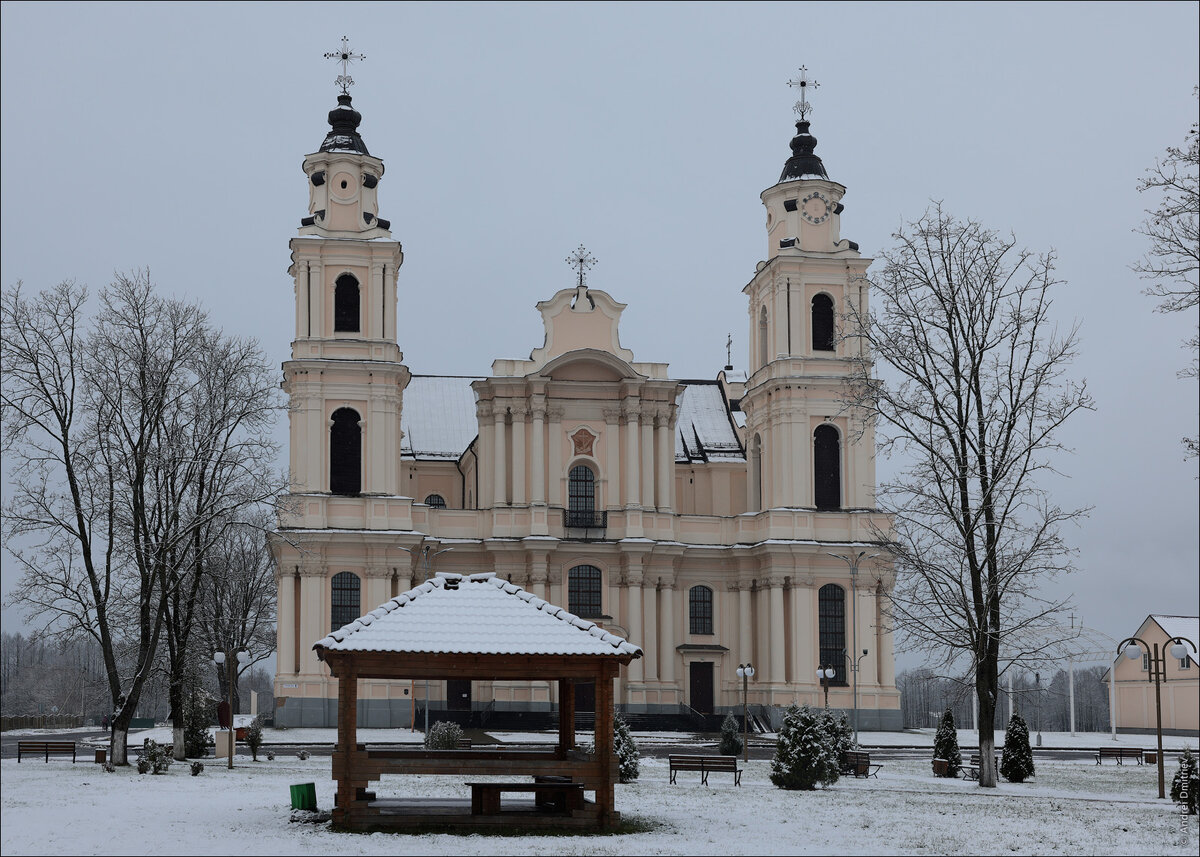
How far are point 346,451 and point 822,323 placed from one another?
19154mm

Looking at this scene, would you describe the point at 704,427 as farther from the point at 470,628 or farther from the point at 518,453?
the point at 470,628

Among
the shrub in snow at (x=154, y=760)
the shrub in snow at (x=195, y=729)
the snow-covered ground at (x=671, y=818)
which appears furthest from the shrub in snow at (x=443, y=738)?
the shrub in snow at (x=154, y=760)

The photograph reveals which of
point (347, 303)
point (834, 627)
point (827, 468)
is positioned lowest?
A: point (834, 627)

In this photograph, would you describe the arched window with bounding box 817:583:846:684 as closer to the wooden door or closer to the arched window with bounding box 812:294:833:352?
the wooden door

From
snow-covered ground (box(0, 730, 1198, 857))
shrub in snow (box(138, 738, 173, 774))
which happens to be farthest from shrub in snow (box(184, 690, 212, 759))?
shrub in snow (box(138, 738, 173, 774))

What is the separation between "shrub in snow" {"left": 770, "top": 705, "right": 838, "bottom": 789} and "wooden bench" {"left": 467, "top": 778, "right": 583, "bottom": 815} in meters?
8.15

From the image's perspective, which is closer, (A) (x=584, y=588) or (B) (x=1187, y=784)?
(B) (x=1187, y=784)

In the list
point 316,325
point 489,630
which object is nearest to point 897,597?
point 489,630

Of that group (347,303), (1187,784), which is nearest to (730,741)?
(1187,784)

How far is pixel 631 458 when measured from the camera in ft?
190

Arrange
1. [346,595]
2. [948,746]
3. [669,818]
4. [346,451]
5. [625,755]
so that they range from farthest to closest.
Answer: [346,451]
[346,595]
[948,746]
[625,755]
[669,818]

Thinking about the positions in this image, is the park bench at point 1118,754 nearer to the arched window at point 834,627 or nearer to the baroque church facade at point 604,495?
the baroque church facade at point 604,495

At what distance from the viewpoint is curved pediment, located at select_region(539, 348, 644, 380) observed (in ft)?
189

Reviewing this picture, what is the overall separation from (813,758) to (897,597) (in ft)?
18.5
